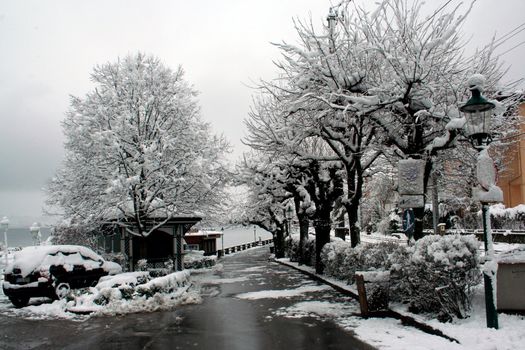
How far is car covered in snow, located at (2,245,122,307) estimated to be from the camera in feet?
49.0

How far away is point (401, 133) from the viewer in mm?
13445

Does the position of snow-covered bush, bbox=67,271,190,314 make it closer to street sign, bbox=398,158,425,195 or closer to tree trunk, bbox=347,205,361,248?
tree trunk, bbox=347,205,361,248

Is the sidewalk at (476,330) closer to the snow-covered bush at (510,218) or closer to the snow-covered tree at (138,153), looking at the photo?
the snow-covered tree at (138,153)

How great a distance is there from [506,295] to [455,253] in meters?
1.13

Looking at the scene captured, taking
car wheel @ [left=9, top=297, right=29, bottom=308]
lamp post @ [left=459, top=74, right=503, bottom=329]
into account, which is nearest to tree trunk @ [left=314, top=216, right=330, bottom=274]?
car wheel @ [left=9, top=297, right=29, bottom=308]

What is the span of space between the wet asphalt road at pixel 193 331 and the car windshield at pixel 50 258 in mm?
2147

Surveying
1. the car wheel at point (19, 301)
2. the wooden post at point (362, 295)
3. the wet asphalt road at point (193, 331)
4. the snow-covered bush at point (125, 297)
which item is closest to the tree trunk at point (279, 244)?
the snow-covered bush at point (125, 297)

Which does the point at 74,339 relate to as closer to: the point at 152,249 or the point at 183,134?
the point at 183,134

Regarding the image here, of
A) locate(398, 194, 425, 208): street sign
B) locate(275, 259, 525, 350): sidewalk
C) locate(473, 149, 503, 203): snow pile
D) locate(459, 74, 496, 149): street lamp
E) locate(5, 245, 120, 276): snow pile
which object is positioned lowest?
locate(275, 259, 525, 350): sidewalk

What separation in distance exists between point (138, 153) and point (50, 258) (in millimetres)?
6420

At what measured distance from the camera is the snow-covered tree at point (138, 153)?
20391 millimetres

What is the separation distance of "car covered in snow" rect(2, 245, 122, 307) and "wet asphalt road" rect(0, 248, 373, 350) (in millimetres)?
1600

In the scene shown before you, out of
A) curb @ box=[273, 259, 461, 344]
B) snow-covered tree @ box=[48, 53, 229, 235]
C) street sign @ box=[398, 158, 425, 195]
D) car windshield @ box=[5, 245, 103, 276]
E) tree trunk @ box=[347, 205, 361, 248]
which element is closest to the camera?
curb @ box=[273, 259, 461, 344]

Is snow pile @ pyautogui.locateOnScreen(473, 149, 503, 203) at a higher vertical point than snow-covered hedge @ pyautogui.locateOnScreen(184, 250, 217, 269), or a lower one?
higher
